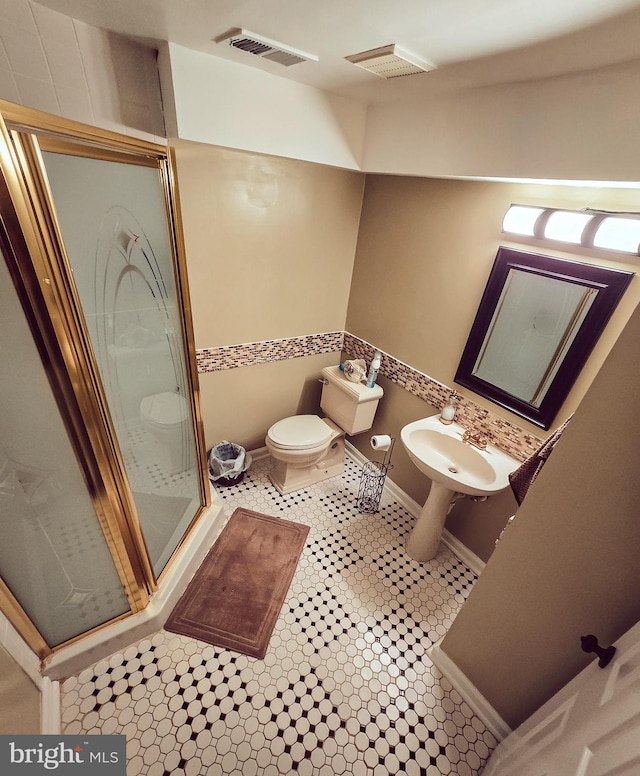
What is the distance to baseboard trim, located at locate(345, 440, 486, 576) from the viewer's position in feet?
6.27

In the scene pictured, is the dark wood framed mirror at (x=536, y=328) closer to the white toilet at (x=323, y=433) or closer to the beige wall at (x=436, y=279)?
the beige wall at (x=436, y=279)

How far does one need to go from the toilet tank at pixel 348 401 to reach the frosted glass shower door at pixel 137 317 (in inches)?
37.9

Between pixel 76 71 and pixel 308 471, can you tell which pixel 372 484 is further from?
pixel 76 71

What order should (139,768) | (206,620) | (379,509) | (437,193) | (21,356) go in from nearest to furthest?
(21,356) → (139,768) → (206,620) → (437,193) → (379,509)

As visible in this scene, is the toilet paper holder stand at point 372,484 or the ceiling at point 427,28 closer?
the ceiling at point 427,28

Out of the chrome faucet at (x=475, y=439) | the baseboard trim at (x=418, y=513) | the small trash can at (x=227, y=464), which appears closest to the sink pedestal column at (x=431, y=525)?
the baseboard trim at (x=418, y=513)

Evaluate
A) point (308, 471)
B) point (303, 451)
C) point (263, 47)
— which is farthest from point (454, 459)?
point (263, 47)

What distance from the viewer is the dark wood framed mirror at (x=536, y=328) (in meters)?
1.27

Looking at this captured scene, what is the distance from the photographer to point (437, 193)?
5.47 ft

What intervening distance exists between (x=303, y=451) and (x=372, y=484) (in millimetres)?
613

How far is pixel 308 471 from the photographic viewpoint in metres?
2.33

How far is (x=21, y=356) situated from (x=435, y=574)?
6.88 feet

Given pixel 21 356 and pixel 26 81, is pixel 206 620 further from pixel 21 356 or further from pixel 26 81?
pixel 26 81

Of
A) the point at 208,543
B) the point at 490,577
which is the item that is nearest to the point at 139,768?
the point at 208,543
